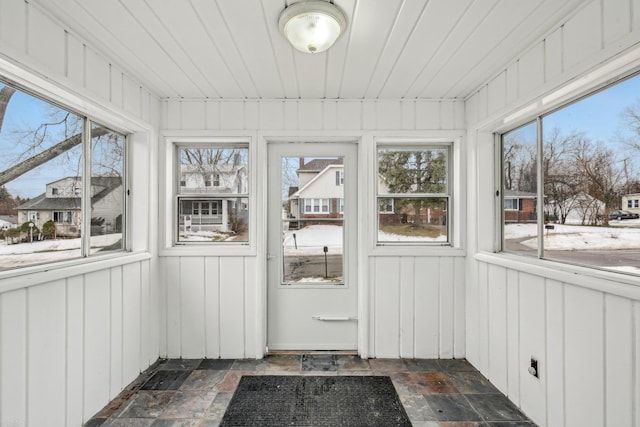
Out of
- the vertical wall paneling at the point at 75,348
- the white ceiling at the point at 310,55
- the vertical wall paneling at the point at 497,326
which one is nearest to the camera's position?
the white ceiling at the point at 310,55

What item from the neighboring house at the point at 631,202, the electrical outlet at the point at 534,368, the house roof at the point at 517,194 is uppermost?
the house roof at the point at 517,194

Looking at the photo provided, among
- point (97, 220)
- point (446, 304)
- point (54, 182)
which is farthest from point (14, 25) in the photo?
point (446, 304)

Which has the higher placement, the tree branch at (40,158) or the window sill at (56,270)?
the tree branch at (40,158)

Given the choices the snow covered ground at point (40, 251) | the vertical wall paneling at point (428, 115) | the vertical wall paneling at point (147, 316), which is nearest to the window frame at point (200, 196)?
the vertical wall paneling at point (147, 316)

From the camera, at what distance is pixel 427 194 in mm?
2752

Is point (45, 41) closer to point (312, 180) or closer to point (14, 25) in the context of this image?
point (14, 25)

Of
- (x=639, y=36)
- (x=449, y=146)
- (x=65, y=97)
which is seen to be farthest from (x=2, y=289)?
(x=449, y=146)

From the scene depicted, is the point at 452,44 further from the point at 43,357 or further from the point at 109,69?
the point at 43,357

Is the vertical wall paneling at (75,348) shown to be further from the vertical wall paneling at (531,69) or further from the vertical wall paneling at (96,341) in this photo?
the vertical wall paneling at (531,69)

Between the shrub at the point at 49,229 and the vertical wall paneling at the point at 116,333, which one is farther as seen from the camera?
the vertical wall paneling at the point at 116,333

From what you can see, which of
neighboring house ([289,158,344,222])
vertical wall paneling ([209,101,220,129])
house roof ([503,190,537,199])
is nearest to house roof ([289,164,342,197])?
neighboring house ([289,158,344,222])

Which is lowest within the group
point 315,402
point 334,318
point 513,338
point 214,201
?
point 315,402

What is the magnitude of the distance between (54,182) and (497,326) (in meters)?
3.11

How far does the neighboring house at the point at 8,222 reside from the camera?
4.92 feet
